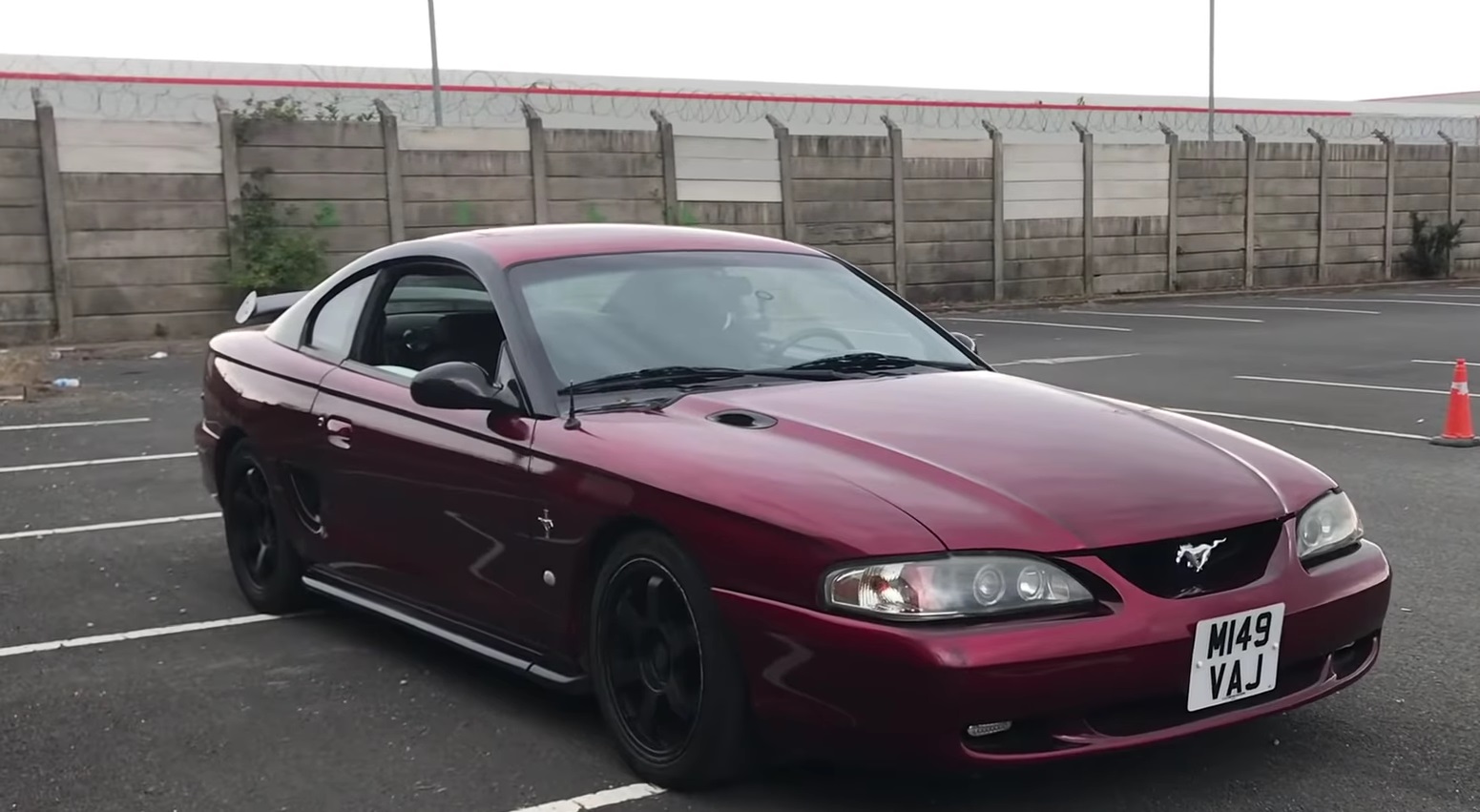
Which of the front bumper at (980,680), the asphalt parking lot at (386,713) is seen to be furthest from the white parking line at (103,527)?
the front bumper at (980,680)

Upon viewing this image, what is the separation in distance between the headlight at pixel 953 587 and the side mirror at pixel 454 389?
136 centimetres

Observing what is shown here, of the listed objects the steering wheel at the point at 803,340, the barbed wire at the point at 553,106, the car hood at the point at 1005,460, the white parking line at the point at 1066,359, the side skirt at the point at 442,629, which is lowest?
the white parking line at the point at 1066,359

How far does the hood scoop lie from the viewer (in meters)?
3.91

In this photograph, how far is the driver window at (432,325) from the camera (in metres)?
4.74

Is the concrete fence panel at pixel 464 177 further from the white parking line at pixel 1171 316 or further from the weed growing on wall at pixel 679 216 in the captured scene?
the white parking line at pixel 1171 316

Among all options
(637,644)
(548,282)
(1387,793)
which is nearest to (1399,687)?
(1387,793)

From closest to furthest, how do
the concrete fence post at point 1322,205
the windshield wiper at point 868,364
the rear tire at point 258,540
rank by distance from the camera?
the windshield wiper at point 868,364 → the rear tire at point 258,540 → the concrete fence post at point 1322,205

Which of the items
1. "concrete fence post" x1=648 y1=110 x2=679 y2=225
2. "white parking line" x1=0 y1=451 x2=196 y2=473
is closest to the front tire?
"white parking line" x1=0 y1=451 x2=196 y2=473

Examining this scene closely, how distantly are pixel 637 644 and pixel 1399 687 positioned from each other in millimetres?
2340

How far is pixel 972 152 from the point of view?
24.8 m

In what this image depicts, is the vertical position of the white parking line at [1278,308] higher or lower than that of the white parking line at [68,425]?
lower

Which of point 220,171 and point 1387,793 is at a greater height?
point 220,171

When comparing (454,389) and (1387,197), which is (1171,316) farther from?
(454,389)

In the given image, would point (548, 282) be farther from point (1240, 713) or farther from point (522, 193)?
point (522, 193)
